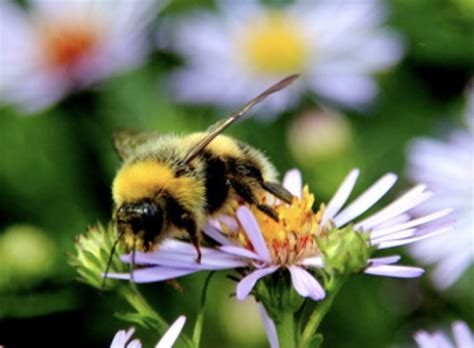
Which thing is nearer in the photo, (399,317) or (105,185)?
(399,317)

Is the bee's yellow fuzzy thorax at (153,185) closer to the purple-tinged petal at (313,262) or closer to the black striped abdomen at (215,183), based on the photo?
the black striped abdomen at (215,183)

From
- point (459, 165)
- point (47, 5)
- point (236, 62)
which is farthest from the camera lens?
point (47, 5)

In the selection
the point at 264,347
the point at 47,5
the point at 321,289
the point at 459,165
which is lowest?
the point at 264,347

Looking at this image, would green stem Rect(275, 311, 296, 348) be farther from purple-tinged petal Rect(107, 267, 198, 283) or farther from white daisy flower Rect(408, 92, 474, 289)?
white daisy flower Rect(408, 92, 474, 289)

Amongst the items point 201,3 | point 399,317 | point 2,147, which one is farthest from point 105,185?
point 201,3

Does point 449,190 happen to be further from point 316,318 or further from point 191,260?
point 316,318

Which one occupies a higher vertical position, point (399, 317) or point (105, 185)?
point (105, 185)

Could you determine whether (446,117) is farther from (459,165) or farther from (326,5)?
(326,5)

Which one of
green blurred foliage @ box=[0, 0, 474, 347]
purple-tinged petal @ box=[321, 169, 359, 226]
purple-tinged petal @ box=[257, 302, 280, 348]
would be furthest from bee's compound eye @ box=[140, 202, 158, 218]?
green blurred foliage @ box=[0, 0, 474, 347]

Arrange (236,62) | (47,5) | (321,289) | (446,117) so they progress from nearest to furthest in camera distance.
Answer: (321,289)
(446,117)
(236,62)
(47,5)
